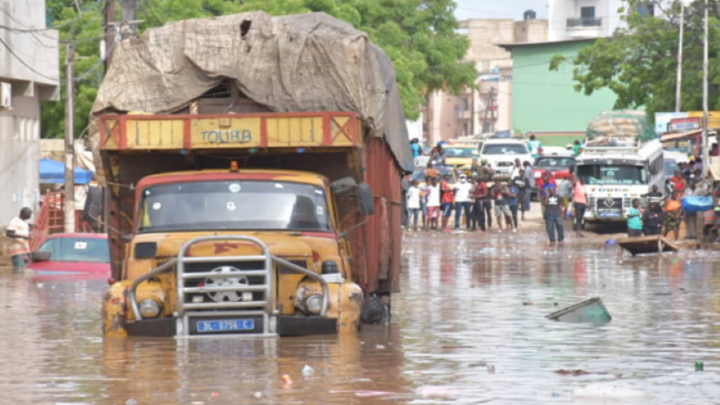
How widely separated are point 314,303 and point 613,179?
3305 cm

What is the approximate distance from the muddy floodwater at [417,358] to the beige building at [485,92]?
111m

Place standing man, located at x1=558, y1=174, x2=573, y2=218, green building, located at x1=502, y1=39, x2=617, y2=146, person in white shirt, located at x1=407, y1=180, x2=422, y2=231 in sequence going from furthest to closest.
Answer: green building, located at x1=502, y1=39, x2=617, y2=146
person in white shirt, located at x1=407, y1=180, x2=422, y2=231
standing man, located at x1=558, y1=174, x2=573, y2=218

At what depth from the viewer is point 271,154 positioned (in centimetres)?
1661

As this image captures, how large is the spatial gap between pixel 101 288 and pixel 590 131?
5904 cm

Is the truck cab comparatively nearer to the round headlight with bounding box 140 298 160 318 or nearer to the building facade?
the round headlight with bounding box 140 298 160 318

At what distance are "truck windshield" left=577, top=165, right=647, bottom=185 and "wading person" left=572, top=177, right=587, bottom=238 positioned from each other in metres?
1.83

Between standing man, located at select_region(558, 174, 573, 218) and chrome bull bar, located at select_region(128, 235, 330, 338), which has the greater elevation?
chrome bull bar, located at select_region(128, 235, 330, 338)

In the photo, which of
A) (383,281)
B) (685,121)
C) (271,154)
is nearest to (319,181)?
(271,154)

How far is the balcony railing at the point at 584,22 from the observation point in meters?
118

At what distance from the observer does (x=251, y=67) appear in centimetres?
1698

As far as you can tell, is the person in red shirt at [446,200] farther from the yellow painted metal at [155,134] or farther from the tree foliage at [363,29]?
the yellow painted metal at [155,134]

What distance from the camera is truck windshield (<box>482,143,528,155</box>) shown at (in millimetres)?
61594

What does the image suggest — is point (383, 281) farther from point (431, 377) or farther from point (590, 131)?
point (590, 131)

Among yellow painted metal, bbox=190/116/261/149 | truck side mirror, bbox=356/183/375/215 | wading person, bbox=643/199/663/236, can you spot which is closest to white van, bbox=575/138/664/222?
wading person, bbox=643/199/663/236
